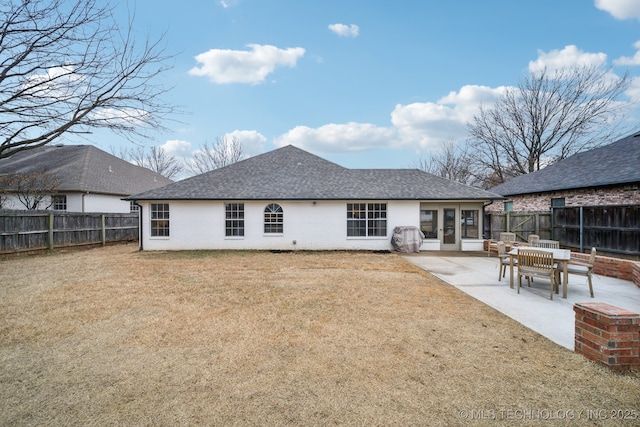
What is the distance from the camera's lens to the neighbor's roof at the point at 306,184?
1409 cm

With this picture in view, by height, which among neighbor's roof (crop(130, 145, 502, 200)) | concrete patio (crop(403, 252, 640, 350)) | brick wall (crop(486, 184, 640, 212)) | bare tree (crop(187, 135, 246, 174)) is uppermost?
bare tree (crop(187, 135, 246, 174))

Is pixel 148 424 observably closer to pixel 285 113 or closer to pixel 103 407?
pixel 103 407

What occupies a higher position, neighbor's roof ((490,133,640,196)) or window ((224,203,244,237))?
neighbor's roof ((490,133,640,196))

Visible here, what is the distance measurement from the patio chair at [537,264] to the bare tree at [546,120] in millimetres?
27260

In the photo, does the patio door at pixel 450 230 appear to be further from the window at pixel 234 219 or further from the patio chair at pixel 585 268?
the window at pixel 234 219

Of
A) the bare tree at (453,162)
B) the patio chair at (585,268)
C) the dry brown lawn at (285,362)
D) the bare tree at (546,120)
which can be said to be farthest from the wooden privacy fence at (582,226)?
the bare tree at (453,162)

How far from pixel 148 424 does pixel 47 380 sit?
5.54 feet

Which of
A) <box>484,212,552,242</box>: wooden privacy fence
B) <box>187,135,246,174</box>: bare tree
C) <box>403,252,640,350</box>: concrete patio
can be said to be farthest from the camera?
<box>187,135,246,174</box>: bare tree

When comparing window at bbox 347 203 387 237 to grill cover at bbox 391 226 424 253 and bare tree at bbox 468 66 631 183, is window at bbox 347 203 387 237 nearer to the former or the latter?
grill cover at bbox 391 226 424 253

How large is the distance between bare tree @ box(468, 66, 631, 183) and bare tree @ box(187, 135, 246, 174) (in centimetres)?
2869

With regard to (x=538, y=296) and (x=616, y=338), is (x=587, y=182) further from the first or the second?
(x=616, y=338)

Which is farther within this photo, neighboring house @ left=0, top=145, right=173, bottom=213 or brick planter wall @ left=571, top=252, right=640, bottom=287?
neighboring house @ left=0, top=145, right=173, bottom=213

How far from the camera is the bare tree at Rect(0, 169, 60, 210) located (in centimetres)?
1714

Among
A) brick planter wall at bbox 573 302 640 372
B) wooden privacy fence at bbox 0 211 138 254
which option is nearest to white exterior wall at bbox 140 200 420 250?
wooden privacy fence at bbox 0 211 138 254
